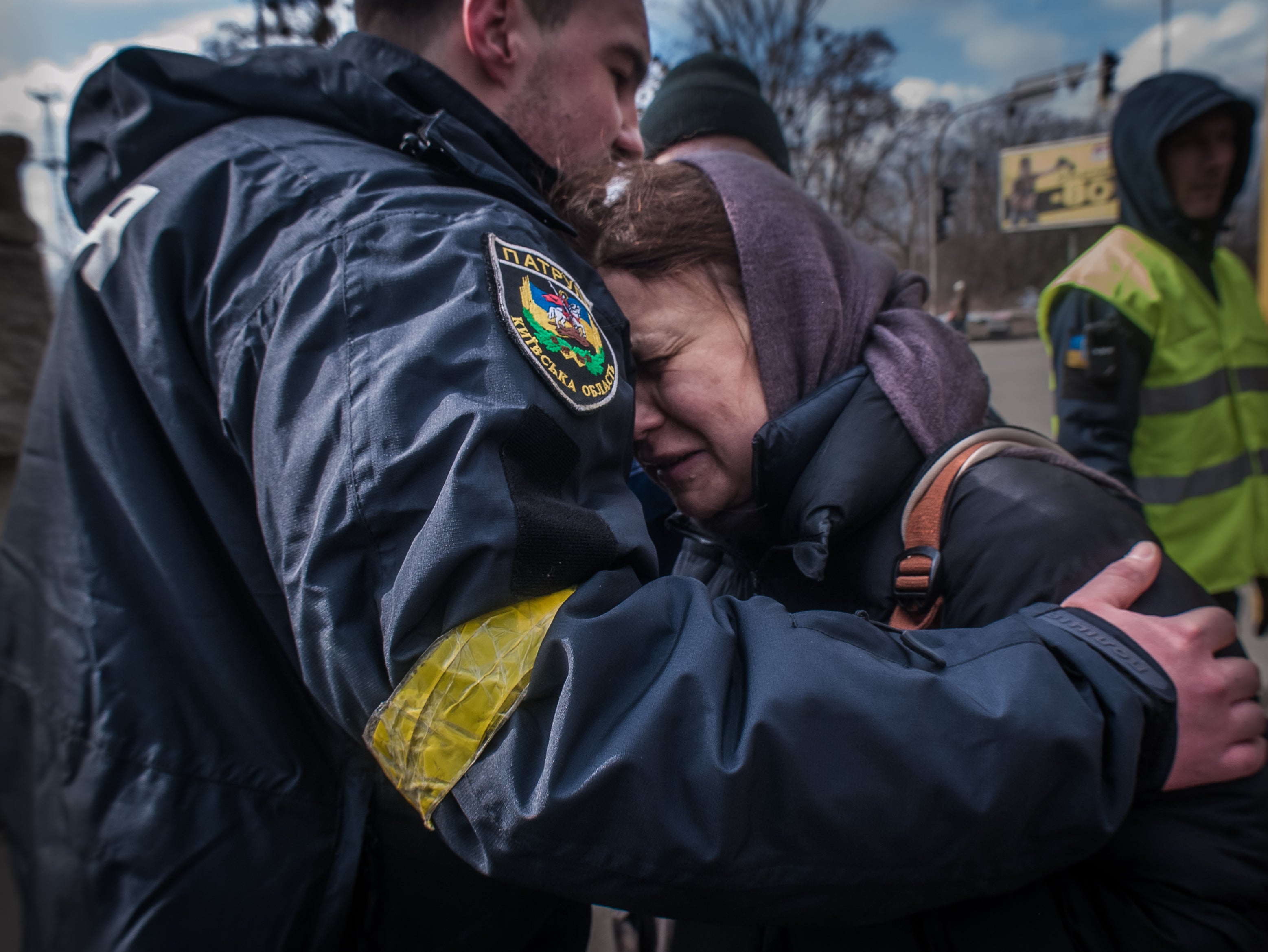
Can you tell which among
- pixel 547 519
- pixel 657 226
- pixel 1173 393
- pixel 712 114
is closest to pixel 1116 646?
pixel 547 519

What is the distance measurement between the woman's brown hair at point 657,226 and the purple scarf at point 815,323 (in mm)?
42

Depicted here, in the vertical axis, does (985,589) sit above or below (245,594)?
below

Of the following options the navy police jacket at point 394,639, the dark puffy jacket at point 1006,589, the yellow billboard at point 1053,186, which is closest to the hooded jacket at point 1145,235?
the dark puffy jacket at point 1006,589

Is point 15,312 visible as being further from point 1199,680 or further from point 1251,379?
point 1251,379

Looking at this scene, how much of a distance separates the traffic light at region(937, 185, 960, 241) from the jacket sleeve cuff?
19781mm

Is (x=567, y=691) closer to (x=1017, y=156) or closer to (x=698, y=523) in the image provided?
(x=698, y=523)

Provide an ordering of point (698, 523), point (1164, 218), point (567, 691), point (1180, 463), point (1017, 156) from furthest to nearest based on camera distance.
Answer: point (1017, 156), point (1164, 218), point (1180, 463), point (698, 523), point (567, 691)

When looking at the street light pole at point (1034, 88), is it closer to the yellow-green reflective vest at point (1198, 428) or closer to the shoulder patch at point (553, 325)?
the yellow-green reflective vest at point (1198, 428)

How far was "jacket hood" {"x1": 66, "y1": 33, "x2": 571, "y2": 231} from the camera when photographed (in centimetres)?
105

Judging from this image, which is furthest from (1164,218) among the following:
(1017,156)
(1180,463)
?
(1017,156)

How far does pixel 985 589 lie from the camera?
1055mm

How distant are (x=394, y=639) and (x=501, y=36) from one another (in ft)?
4.13

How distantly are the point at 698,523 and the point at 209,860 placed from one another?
3.31ft

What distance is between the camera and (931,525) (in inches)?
44.1
